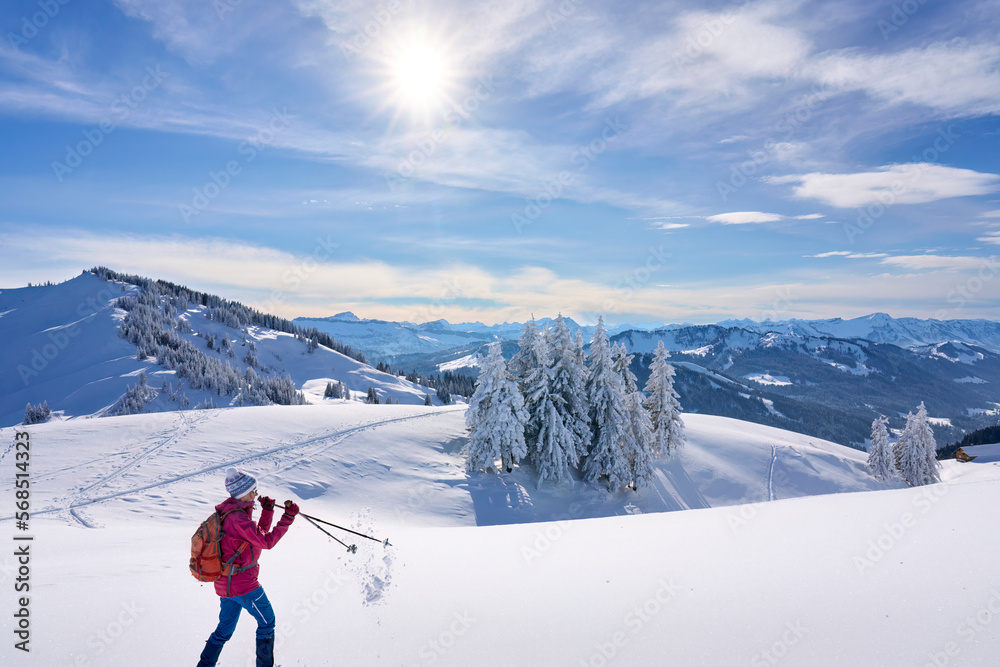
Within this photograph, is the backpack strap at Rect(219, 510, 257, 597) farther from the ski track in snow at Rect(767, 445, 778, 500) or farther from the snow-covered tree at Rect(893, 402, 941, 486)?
the snow-covered tree at Rect(893, 402, 941, 486)

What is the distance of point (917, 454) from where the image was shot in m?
43.8

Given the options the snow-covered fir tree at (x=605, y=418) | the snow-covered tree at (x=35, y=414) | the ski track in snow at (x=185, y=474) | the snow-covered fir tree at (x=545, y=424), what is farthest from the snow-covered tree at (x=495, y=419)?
the snow-covered tree at (x=35, y=414)

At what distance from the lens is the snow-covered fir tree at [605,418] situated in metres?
30.9

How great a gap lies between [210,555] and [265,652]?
1.48 m

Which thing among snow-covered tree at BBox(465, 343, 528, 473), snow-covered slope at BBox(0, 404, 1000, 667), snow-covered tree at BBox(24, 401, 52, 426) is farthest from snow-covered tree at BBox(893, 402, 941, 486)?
snow-covered tree at BBox(24, 401, 52, 426)

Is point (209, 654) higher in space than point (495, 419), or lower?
higher

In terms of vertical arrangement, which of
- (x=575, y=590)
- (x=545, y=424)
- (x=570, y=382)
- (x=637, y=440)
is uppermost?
(x=570, y=382)

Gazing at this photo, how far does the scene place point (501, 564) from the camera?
341 inches

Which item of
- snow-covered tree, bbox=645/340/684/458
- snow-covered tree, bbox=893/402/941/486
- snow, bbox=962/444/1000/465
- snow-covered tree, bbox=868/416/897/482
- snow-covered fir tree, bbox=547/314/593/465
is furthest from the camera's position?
snow, bbox=962/444/1000/465

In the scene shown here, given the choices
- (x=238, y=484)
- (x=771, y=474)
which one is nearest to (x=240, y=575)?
(x=238, y=484)

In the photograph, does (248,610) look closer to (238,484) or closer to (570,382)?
(238,484)

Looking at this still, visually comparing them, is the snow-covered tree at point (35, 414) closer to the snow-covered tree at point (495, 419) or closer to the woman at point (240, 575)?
the snow-covered tree at point (495, 419)

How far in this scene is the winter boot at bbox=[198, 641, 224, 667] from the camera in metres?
4.93

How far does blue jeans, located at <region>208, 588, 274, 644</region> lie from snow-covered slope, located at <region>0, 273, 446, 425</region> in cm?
8731
